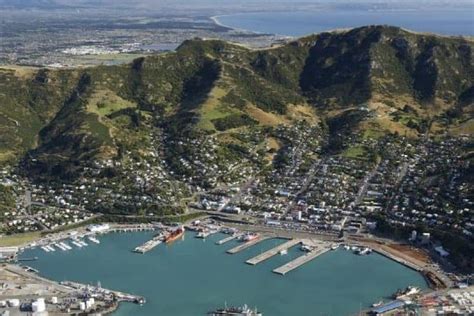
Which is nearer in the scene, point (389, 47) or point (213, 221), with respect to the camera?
point (213, 221)

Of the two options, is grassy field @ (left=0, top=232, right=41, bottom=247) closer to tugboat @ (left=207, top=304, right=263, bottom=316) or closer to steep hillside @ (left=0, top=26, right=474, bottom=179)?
steep hillside @ (left=0, top=26, right=474, bottom=179)

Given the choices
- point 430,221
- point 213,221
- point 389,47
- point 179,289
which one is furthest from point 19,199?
point 389,47

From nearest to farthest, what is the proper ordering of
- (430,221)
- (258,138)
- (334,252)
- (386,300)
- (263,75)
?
1. (386,300)
2. (334,252)
3. (430,221)
4. (258,138)
5. (263,75)

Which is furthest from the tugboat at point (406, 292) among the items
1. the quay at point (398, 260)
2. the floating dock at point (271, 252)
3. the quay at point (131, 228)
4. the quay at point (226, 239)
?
the quay at point (131, 228)

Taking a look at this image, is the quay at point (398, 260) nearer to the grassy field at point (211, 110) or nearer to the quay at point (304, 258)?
the quay at point (304, 258)

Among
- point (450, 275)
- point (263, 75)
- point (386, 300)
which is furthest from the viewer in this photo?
point (263, 75)

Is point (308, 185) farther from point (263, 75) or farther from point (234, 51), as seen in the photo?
point (234, 51)

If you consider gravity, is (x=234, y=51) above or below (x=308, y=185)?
above
